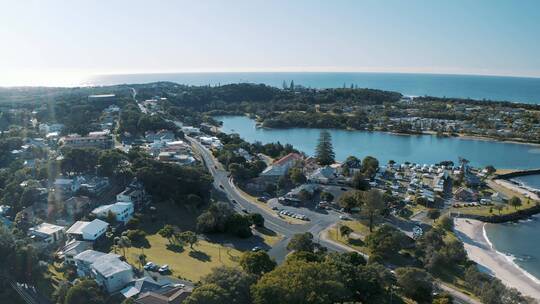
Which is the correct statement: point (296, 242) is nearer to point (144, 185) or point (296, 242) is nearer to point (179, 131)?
point (144, 185)

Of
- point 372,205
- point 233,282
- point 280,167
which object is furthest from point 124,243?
point 280,167

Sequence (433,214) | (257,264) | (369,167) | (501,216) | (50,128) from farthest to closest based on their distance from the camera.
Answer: (50,128)
(369,167)
(501,216)
(433,214)
(257,264)

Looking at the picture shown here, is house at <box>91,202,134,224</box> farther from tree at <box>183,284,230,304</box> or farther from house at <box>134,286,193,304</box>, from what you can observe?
tree at <box>183,284,230,304</box>

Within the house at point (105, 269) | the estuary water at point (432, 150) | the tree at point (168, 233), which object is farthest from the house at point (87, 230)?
the estuary water at point (432, 150)

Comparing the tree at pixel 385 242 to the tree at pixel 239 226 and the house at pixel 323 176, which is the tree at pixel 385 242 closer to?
the tree at pixel 239 226

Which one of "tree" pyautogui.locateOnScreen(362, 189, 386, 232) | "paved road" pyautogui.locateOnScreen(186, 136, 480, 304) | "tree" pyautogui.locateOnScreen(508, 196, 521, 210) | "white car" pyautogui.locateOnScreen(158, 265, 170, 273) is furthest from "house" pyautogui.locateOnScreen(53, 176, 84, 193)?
"tree" pyautogui.locateOnScreen(508, 196, 521, 210)

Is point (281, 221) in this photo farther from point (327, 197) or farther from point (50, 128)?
point (50, 128)
